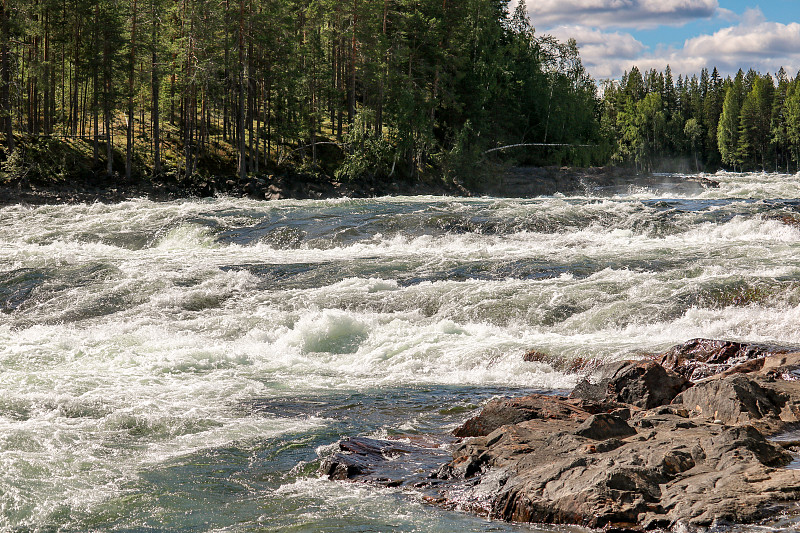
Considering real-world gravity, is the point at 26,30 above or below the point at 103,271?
above

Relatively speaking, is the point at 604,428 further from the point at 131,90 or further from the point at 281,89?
the point at 281,89

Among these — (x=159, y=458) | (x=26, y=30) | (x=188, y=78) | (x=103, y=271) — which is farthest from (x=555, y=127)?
(x=159, y=458)

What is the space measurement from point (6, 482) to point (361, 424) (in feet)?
12.6

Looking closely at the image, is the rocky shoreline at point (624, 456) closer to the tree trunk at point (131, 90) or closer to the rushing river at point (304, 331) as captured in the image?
the rushing river at point (304, 331)

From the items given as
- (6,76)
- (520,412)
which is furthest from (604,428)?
(6,76)

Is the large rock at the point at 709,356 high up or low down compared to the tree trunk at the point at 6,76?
down

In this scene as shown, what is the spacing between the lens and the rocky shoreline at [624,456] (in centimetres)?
544

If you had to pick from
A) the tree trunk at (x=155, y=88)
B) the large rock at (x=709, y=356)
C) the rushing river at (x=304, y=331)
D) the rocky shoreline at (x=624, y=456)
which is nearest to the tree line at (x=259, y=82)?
the tree trunk at (x=155, y=88)

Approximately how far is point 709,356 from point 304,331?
7.15 m

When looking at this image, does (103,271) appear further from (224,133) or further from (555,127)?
(555,127)

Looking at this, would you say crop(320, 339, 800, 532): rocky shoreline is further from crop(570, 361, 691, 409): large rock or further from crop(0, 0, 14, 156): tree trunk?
crop(0, 0, 14, 156): tree trunk

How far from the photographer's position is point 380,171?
4369cm

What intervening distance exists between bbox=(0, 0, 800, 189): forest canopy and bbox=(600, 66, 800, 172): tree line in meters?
47.1

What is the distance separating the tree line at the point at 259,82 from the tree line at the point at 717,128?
56.5 metres
